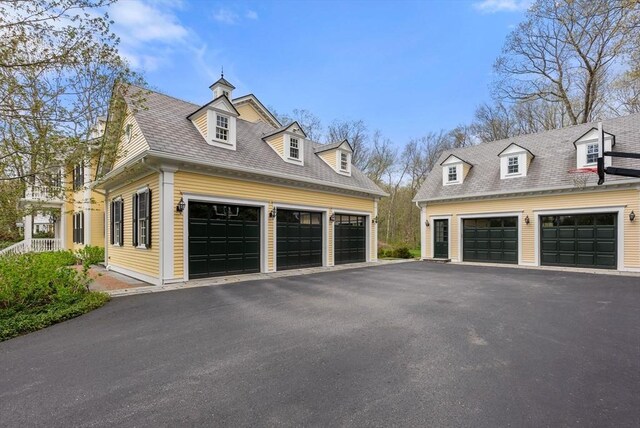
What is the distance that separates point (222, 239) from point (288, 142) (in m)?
5.05

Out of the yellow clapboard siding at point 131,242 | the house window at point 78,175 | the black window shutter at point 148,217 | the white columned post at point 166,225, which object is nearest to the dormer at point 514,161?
the white columned post at point 166,225

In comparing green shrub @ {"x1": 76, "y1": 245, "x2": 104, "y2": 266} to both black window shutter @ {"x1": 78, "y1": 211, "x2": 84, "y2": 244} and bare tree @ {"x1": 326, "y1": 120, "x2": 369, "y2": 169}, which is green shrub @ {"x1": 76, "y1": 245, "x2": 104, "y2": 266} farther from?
bare tree @ {"x1": 326, "y1": 120, "x2": 369, "y2": 169}

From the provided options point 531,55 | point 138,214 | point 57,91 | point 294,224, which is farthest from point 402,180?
point 57,91

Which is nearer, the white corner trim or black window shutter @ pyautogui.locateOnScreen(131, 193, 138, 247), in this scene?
black window shutter @ pyautogui.locateOnScreen(131, 193, 138, 247)

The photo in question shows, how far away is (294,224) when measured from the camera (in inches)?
485

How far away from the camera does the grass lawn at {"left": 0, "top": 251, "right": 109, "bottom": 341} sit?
17.2 ft

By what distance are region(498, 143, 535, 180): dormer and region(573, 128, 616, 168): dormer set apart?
6.31ft

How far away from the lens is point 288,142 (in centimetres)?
1285

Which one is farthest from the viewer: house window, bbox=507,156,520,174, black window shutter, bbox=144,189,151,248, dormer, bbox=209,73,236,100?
dormer, bbox=209,73,236,100

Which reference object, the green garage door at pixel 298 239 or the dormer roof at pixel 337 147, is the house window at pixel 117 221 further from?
the dormer roof at pixel 337 147

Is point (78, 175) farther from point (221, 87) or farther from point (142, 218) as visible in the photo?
point (221, 87)

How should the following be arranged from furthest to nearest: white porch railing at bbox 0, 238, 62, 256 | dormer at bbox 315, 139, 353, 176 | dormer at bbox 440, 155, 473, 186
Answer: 1. white porch railing at bbox 0, 238, 62, 256
2. dormer at bbox 440, 155, 473, 186
3. dormer at bbox 315, 139, 353, 176

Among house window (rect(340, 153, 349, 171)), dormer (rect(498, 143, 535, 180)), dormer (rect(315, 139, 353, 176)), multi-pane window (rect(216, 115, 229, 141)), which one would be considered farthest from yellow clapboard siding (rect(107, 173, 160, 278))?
dormer (rect(498, 143, 535, 180))

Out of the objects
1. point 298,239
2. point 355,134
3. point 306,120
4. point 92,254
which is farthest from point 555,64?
point 92,254
